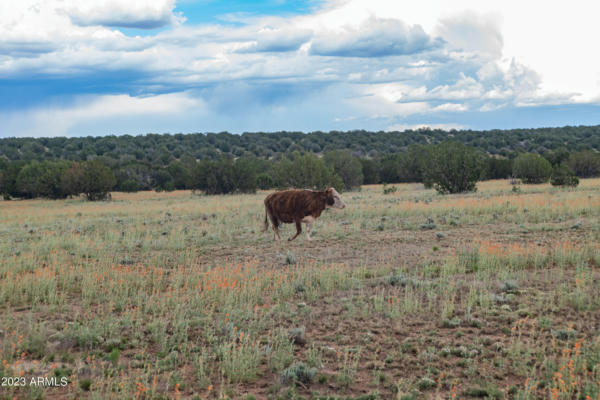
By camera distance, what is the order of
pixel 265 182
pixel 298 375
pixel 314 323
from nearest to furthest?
1. pixel 298 375
2. pixel 314 323
3. pixel 265 182

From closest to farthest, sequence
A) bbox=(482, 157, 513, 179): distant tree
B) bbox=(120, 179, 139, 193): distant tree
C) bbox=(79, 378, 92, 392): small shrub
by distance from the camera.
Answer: bbox=(79, 378, 92, 392): small shrub < bbox=(120, 179, 139, 193): distant tree < bbox=(482, 157, 513, 179): distant tree

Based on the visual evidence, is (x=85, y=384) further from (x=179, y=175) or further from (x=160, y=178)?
(x=160, y=178)

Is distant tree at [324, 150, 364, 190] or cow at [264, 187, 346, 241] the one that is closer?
cow at [264, 187, 346, 241]

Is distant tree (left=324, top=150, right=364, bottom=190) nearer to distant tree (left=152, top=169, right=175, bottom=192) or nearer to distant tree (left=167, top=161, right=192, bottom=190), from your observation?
distant tree (left=167, top=161, right=192, bottom=190)

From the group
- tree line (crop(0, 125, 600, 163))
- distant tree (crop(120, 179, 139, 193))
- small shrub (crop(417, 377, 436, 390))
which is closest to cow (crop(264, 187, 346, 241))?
small shrub (crop(417, 377, 436, 390))

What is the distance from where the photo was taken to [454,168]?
38406mm

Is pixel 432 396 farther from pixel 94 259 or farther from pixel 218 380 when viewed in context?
pixel 94 259

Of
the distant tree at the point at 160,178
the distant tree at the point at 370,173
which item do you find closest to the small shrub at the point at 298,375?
the distant tree at the point at 160,178

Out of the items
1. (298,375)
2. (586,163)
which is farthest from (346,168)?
(298,375)

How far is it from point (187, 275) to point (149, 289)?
1112mm

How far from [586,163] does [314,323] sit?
218 feet

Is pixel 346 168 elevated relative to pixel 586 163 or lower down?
elevated

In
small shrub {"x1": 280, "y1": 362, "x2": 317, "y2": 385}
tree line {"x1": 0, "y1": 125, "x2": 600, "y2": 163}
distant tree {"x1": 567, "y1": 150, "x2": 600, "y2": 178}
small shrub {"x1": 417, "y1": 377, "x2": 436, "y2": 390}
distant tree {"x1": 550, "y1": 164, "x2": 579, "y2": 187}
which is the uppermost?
tree line {"x1": 0, "y1": 125, "x2": 600, "y2": 163}

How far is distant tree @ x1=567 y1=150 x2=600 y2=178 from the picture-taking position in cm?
6331
